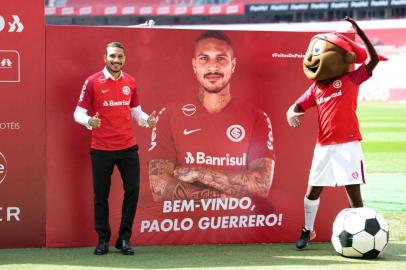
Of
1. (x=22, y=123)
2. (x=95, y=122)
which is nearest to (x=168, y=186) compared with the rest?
(x=95, y=122)

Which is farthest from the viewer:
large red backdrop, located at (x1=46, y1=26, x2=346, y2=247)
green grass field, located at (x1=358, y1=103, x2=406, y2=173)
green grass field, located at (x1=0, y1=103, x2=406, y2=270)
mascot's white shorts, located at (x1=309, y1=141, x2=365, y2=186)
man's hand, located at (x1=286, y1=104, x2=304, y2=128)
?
green grass field, located at (x1=358, y1=103, x2=406, y2=173)

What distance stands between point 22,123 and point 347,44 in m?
2.69

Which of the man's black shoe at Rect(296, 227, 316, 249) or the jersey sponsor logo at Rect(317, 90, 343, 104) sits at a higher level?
the jersey sponsor logo at Rect(317, 90, 343, 104)

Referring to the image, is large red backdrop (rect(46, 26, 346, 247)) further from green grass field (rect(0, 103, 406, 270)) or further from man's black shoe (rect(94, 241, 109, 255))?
man's black shoe (rect(94, 241, 109, 255))

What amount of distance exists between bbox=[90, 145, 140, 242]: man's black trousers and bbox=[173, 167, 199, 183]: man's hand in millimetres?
587

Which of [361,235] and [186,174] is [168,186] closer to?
[186,174]

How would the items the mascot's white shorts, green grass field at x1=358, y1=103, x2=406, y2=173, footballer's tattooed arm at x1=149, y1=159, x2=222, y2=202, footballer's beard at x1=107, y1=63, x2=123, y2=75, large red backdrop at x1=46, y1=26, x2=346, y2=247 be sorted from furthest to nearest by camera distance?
green grass field at x1=358, y1=103, x2=406, y2=173, footballer's tattooed arm at x1=149, y1=159, x2=222, y2=202, large red backdrop at x1=46, y1=26, x2=346, y2=247, the mascot's white shorts, footballer's beard at x1=107, y1=63, x2=123, y2=75

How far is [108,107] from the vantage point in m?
5.86

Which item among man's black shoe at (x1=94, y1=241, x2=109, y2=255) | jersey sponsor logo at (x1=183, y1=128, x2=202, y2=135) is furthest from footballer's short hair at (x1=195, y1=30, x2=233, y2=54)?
man's black shoe at (x1=94, y1=241, x2=109, y2=255)

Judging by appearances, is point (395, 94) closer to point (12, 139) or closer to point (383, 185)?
point (383, 185)

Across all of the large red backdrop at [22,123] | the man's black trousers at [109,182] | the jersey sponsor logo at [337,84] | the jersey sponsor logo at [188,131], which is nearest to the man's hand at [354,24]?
the jersey sponsor logo at [337,84]

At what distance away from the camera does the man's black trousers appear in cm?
586

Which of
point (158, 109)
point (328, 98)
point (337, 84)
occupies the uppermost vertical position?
point (337, 84)

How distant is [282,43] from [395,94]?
26.6 m
